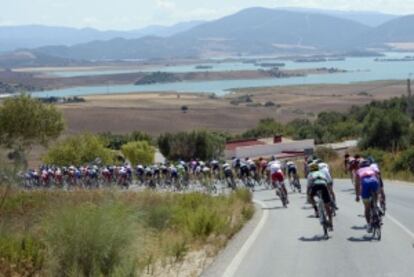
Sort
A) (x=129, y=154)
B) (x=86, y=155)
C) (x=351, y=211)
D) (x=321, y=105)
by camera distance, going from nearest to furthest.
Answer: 1. (x=351, y=211)
2. (x=86, y=155)
3. (x=129, y=154)
4. (x=321, y=105)

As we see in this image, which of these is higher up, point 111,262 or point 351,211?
point 111,262

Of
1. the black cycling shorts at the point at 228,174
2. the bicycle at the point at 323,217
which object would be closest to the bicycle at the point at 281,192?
the black cycling shorts at the point at 228,174

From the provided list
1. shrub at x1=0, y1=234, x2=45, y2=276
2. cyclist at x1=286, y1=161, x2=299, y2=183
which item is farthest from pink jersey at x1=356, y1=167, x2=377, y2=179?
cyclist at x1=286, y1=161, x2=299, y2=183

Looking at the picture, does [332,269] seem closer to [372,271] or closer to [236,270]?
[372,271]

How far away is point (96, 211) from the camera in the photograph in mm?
11391

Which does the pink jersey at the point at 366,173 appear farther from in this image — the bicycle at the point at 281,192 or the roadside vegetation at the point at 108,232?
the bicycle at the point at 281,192

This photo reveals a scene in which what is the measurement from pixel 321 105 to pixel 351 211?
137 meters

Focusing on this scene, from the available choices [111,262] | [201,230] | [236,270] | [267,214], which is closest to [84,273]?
[111,262]

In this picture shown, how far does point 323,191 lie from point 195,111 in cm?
12981

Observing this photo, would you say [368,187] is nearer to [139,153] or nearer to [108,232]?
[108,232]

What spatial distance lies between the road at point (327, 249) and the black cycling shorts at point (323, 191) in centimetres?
74

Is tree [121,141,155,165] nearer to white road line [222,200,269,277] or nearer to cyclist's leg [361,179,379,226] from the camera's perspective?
white road line [222,200,269,277]

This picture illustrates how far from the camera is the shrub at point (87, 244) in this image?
431 inches

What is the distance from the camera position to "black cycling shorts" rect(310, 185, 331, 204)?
1612 cm
